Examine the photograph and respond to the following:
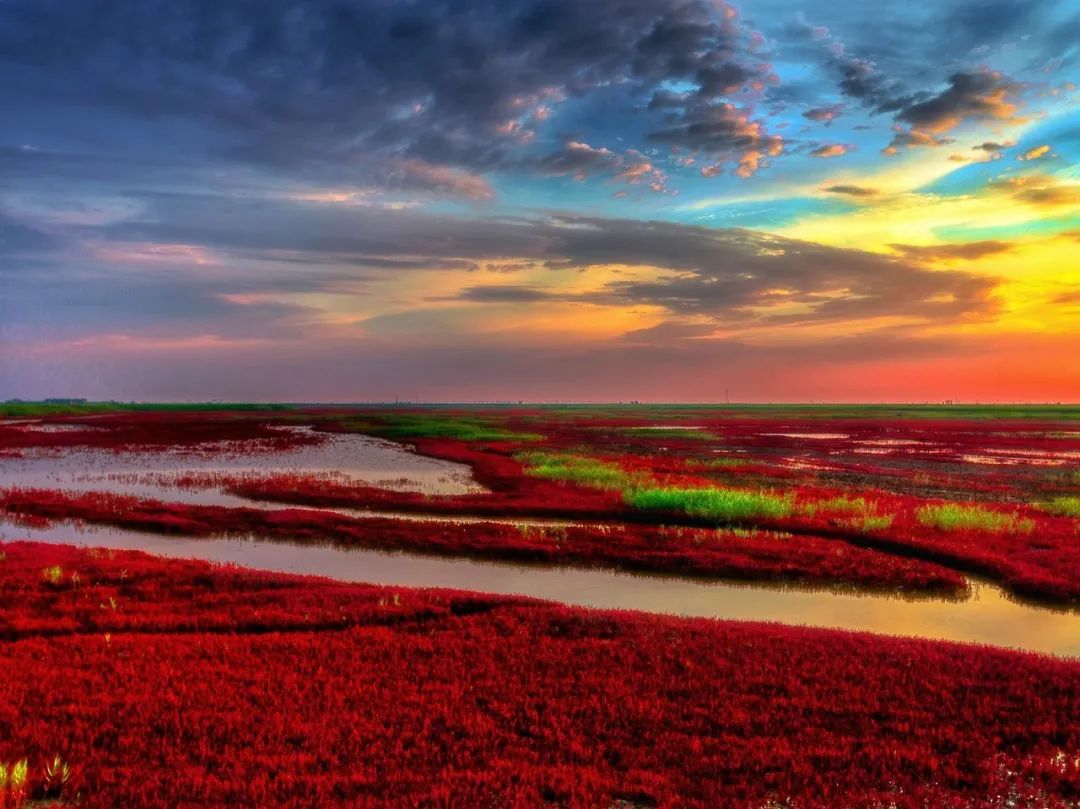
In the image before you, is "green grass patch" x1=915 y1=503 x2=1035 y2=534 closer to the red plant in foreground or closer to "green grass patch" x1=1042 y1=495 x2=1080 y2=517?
"green grass patch" x1=1042 y1=495 x2=1080 y2=517

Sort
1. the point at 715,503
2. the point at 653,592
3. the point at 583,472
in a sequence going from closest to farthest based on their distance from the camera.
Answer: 1. the point at 653,592
2. the point at 715,503
3. the point at 583,472

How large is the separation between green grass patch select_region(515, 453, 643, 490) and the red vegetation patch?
10.1 metres

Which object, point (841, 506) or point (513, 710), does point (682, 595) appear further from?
point (841, 506)

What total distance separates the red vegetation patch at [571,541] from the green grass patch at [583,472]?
1006 centimetres

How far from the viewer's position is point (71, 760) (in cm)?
812

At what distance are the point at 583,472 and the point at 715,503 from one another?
490 inches

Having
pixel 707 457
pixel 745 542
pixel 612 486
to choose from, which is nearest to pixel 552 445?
pixel 707 457

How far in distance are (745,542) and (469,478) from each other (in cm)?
2182

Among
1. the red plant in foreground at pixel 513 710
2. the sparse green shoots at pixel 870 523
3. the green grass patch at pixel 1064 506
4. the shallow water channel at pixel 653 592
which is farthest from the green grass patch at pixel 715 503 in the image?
the red plant in foreground at pixel 513 710

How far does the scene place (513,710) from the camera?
966cm

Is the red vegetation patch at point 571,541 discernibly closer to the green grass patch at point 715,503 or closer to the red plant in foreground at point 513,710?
the green grass patch at point 715,503

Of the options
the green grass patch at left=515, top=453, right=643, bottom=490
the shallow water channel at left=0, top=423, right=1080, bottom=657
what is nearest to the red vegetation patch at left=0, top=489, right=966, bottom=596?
the shallow water channel at left=0, top=423, right=1080, bottom=657

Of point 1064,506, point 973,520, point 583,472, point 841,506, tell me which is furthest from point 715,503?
point 1064,506

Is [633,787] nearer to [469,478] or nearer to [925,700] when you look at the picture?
[925,700]
